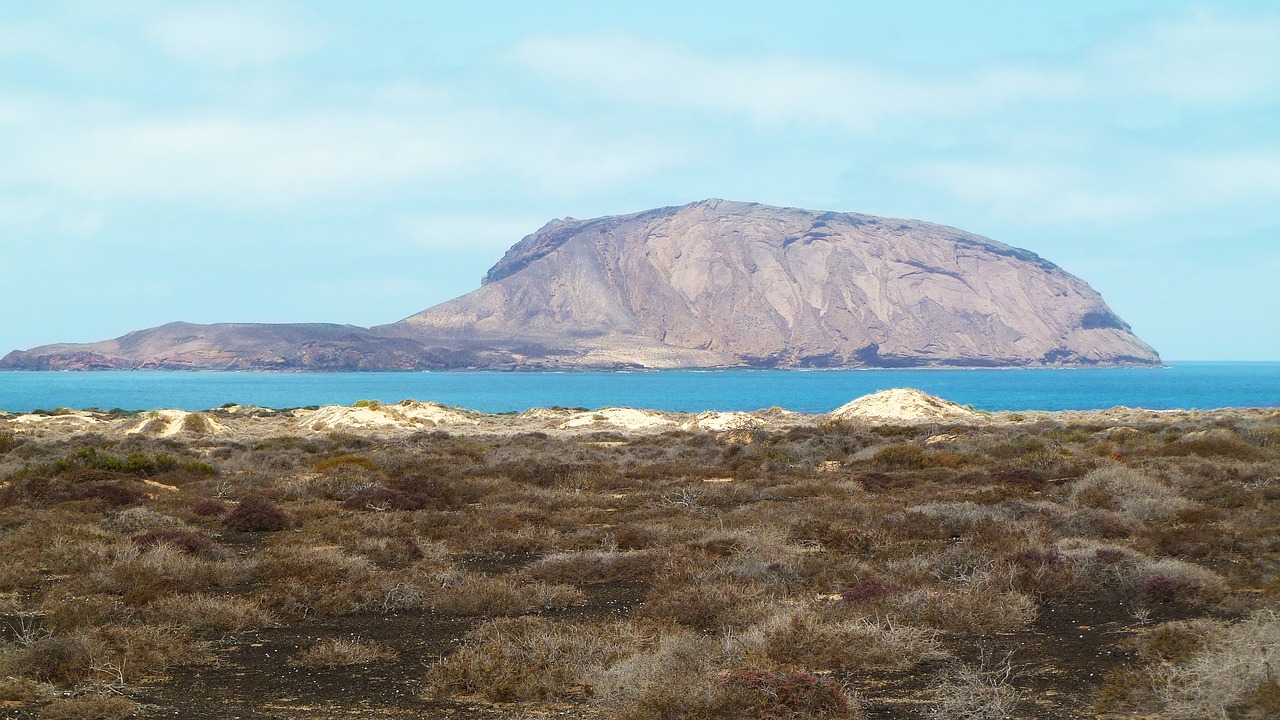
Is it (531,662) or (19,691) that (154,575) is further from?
(531,662)

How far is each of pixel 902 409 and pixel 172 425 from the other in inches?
1528

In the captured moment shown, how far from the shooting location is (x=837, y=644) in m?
8.28

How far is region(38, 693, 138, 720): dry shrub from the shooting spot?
6988 millimetres

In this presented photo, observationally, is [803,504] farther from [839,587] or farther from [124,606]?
[124,606]

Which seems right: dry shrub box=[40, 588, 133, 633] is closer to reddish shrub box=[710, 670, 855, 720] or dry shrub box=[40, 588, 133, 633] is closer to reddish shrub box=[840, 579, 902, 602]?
reddish shrub box=[710, 670, 855, 720]

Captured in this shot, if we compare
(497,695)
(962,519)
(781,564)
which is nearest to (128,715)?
(497,695)

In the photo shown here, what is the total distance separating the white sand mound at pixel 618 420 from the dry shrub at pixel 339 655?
3981 centimetres

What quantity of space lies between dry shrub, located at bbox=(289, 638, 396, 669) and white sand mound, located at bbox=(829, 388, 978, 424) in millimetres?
42971

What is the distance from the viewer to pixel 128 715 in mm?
7102

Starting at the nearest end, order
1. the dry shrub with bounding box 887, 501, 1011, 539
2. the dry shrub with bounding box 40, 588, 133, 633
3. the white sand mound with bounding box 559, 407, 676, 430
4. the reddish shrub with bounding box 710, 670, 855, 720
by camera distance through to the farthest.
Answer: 1. the reddish shrub with bounding box 710, 670, 855, 720
2. the dry shrub with bounding box 40, 588, 133, 633
3. the dry shrub with bounding box 887, 501, 1011, 539
4. the white sand mound with bounding box 559, 407, 676, 430

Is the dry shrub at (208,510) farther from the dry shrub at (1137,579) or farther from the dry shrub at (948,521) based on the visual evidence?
the dry shrub at (1137,579)

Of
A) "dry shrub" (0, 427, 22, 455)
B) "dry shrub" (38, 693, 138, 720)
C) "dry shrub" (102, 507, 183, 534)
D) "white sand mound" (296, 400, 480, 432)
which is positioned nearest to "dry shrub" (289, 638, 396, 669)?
"dry shrub" (38, 693, 138, 720)

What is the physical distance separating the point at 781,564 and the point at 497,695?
5014 mm

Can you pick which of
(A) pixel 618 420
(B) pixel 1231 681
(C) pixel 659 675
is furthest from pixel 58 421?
(B) pixel 1231 681
